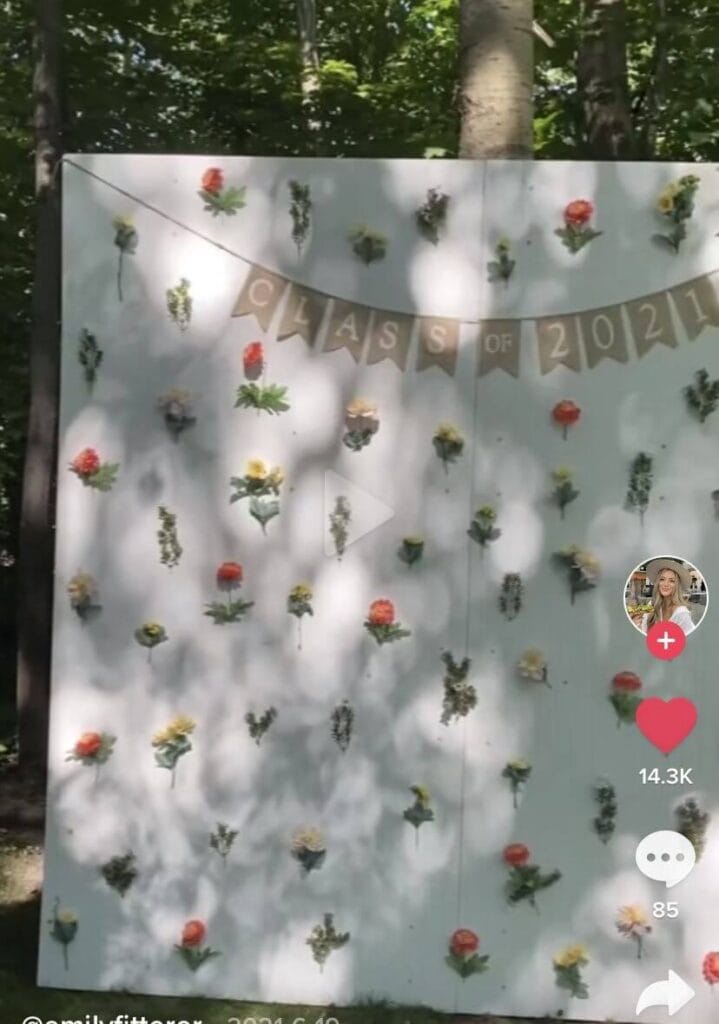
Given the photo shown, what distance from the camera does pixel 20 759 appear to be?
6.93 metres

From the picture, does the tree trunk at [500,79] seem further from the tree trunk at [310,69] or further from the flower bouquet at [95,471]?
the tree trunk at [310,69]

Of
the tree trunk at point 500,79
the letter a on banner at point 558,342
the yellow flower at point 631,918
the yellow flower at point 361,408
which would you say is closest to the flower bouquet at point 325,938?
the yellow flower at point 631,918

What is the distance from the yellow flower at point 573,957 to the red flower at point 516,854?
0.30 metres

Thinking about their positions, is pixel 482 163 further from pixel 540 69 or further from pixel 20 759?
pixel 540 69

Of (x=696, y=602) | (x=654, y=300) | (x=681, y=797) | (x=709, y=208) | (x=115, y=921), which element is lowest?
(x=115, y=921)

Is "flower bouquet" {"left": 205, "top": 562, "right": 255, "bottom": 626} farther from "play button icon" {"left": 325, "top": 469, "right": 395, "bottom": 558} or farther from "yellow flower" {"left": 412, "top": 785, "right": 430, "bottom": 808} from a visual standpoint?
"yellow flower" {"left": 412, "top": 785, "right": 430, "bottom": 808}

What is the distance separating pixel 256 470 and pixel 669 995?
6.57ft

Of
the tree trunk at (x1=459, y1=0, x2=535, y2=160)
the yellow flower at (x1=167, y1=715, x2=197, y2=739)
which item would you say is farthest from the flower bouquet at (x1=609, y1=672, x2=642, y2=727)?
the tree trunk at (x1=459, y1=0, x2=535, y2=160)

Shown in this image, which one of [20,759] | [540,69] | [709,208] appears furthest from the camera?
[540,69]

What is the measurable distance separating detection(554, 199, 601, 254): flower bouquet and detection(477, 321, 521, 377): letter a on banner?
0.30 meters

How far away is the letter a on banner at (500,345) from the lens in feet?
12.1

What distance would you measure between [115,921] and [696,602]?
2017mm

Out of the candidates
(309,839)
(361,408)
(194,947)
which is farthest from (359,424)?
(194,947)

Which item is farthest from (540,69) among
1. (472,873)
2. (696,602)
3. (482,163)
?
(472,873)
